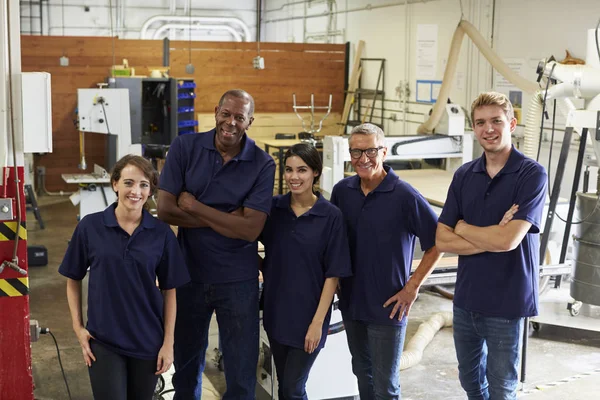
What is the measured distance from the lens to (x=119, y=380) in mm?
2635

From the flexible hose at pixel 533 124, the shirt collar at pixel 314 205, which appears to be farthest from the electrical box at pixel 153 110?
the shirt collar at pixel 314 205

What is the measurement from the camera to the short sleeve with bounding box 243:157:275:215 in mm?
2871

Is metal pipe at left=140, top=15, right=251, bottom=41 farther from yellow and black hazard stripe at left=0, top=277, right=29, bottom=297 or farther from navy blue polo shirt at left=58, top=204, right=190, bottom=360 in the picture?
navy blue polo shirt at left=58, top=204, right=190, bottom=360

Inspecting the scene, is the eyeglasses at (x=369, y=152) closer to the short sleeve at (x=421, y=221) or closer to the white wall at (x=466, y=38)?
the short sleeve at (x=421, y=221)

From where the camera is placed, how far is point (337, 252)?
9.36ft

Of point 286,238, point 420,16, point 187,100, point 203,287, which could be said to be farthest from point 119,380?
point 420,16

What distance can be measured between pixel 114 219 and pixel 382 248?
1.00 m

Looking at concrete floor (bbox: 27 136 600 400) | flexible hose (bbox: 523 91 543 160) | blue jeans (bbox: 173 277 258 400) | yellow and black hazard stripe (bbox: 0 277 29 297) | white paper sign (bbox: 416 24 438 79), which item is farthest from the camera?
white paper sign (bbox: 416 24 438 79)

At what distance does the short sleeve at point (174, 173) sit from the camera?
2.92 m

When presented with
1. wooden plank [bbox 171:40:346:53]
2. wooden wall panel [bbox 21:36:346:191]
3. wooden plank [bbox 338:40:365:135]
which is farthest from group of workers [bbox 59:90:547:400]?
wooden plank [bbox 338:40:365:135]

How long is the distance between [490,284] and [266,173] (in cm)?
95

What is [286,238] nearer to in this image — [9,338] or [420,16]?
[9,338]

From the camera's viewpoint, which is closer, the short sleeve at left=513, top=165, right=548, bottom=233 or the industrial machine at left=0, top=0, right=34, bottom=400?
the short sleeve at left=513, top=165, right=548, bottom=233

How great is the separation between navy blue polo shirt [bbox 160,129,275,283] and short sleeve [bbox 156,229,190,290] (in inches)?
6.7
